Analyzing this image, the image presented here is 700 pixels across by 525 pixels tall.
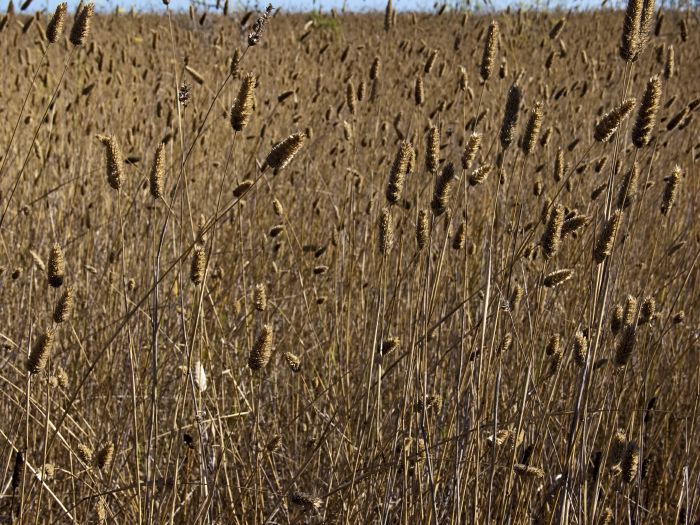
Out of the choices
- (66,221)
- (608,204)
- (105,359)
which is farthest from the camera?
(66,221)

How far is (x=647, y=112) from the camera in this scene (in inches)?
56.2

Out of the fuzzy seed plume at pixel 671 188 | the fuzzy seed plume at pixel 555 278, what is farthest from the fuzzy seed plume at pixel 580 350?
the fuzzy seed plume at pixel 671 188

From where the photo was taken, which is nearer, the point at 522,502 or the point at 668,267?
the point at 522,502

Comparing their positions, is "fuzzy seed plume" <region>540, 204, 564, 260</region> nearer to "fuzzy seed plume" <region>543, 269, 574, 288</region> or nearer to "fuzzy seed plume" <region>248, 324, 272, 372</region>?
"fuzzy seed plume" <region>543, 269, 574, 288</region>

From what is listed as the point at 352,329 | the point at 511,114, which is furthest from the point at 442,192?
the point at 352,329

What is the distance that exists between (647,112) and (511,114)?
9.8 inches

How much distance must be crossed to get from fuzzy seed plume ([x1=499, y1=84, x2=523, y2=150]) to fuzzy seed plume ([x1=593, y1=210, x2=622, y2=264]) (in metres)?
0.26

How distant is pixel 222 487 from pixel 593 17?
11.8m

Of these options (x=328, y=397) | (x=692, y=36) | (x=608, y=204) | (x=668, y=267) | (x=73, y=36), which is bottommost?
(x=328, y=397)

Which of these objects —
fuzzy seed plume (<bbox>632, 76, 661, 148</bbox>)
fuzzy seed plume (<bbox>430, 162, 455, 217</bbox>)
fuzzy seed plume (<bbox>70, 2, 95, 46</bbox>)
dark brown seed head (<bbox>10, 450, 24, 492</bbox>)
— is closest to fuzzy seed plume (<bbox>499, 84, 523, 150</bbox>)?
fuzzy seed plume (<bbox>430, 162, 455, 217</bbox>)

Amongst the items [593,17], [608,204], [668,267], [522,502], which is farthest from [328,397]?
[593,17]

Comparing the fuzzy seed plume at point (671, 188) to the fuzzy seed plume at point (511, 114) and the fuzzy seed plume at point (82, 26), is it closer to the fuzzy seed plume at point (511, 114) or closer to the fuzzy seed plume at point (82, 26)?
the fuzzy seed plume at point (511, 114)

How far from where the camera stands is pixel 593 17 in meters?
12.1

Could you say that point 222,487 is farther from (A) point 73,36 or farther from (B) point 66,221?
(B) point 66,221
